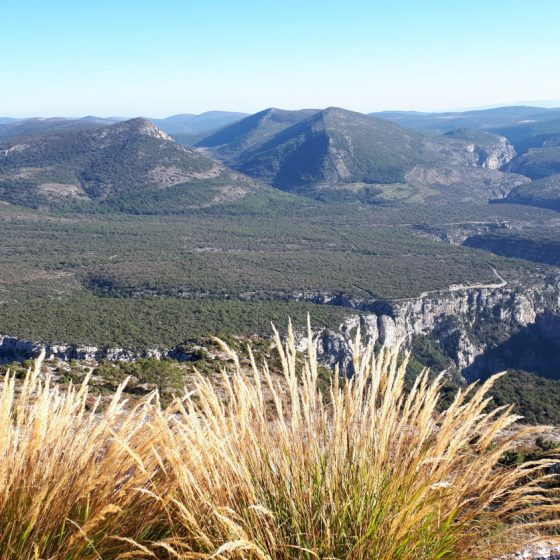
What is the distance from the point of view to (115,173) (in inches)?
4535

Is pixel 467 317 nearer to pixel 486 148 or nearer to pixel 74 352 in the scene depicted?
pixel 74 352

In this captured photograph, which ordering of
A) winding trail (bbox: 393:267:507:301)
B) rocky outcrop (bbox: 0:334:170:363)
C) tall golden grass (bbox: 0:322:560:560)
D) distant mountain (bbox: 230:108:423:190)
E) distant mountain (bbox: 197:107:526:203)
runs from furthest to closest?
distant mountain (bbox: 230:108:423:190) → distant mountain (bbox: 197:107:526:203) → winding trail (bbox: 393:267:507:301) → rocky outcrop (bbox: 0:334:170:363) → tall golden grass (bbox: 0:322:560:560)

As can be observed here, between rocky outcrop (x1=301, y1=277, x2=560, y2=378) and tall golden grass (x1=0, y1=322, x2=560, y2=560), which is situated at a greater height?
tall golden grass (x1=0, y1=322, x2=560, y2=560)

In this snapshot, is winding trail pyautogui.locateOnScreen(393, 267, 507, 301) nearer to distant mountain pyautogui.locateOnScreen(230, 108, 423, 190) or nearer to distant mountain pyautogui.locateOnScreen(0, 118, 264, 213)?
distant mountain pyautogui.locateOnScreen(0, 118, 264, 213)

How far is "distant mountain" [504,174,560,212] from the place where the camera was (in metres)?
116

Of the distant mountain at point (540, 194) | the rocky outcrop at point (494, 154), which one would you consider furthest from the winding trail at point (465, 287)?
the rocky outcrop at point (494, 154)

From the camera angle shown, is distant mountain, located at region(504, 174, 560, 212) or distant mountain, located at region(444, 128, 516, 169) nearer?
distant mountain, located at region(504, 174, 560, 212)

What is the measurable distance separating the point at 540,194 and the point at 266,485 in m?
133

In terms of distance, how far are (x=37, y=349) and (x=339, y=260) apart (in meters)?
44.1

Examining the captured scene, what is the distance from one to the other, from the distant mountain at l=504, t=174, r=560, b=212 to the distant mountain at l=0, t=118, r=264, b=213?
2321 inches

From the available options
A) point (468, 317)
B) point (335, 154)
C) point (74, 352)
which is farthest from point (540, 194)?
point (74, 352)

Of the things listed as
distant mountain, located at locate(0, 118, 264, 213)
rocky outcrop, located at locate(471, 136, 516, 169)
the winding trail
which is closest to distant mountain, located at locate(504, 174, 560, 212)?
rocky outcrop, located at locate(471, 136, 516, 169)

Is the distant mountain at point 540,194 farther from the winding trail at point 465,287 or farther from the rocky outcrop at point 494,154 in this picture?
the winding trail at point 465,287

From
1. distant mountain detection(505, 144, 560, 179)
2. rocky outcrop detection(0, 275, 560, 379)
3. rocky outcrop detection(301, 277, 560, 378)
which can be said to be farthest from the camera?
distant mountain detection(505, 144, 560, 179)
